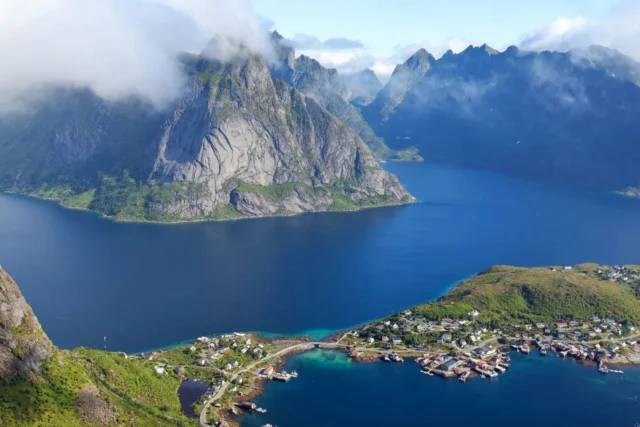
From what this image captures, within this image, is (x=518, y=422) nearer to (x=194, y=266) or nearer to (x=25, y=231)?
(x=194, y=266)

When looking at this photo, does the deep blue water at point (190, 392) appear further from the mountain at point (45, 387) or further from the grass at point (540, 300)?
the grass at point (540, 300)

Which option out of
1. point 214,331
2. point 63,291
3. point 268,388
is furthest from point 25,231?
point 268,388

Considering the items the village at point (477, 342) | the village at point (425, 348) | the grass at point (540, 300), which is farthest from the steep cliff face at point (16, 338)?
the grass at point (540, 300)

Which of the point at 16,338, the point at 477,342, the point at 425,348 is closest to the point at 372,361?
the point at 425,348

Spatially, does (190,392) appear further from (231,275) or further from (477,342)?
(231,275)

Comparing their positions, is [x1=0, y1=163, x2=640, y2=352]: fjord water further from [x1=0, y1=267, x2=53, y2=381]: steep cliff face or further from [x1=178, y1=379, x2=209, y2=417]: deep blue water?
[x1=0, y1=267, x2=53, y2=381]: steep cliff face
